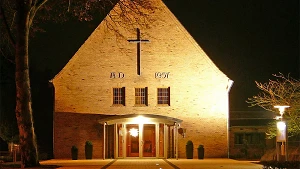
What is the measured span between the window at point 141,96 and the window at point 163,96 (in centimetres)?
87

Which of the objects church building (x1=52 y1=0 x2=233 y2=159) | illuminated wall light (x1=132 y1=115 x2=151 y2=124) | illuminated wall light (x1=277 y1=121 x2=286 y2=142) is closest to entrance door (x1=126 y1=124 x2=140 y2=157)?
illuminated wall light (x1=132 y1=115 x2=151 y2=124)

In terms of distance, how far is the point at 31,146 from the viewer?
27.1 meters

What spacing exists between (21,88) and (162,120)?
1360 cm

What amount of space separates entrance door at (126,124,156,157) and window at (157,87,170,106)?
74.0 inches

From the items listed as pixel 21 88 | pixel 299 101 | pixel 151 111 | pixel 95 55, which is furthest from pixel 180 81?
pixel 21 88

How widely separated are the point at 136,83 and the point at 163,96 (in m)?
2.02

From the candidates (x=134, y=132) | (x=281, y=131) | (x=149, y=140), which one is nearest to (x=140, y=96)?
(x=134, y=132)

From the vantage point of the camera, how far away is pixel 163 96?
1604 inches

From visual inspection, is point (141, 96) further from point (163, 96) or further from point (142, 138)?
point (142, 138)

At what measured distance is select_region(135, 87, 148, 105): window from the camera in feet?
133

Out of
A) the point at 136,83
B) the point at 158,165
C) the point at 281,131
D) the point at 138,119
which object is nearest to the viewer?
the point at 281,131

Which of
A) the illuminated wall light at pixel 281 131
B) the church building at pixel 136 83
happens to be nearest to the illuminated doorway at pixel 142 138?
the church building at pixel 136 83

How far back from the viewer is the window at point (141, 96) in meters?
40.7

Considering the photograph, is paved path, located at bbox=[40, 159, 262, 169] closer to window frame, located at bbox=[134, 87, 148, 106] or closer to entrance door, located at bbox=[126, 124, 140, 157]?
entrance door, located at bbox=[126, 124, 140, 157]
